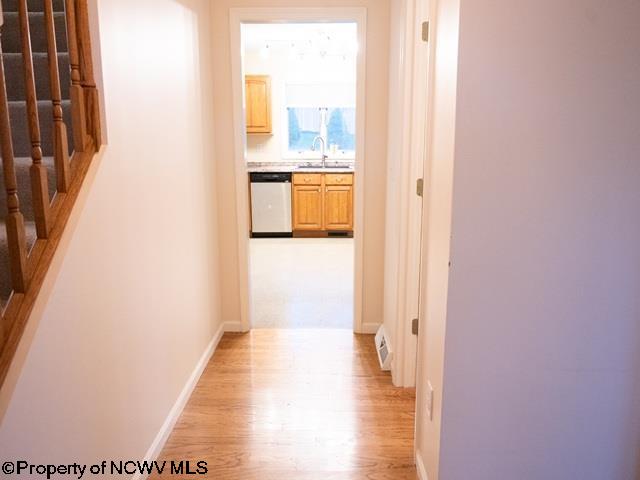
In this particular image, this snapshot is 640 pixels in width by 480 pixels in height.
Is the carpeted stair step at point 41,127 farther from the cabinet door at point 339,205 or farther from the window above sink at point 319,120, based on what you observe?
the window above sink at point 319,120

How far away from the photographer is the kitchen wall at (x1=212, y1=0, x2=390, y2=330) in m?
3.10

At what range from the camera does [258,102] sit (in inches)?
272

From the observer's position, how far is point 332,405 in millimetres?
2529

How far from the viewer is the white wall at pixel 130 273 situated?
4.40ft

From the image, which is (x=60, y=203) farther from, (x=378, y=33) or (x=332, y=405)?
(x=378, y=33)

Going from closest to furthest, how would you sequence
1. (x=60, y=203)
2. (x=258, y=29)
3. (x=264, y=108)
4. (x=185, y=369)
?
(x=60, y=203)
(x=185, y=369)
(x=258, y=29)
(x=264, y=108)

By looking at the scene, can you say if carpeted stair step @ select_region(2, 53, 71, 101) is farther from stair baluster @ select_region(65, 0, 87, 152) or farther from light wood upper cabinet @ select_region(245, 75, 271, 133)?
light wood upper cabinet @ select_region(245, 75, 271, 133)

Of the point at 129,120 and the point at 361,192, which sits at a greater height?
the point at 129,120

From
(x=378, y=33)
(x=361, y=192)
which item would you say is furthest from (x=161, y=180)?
(x=378, y=33)

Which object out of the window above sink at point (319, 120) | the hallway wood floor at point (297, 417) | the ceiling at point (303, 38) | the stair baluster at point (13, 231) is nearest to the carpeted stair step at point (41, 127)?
the stair baluster at point (13, 231)

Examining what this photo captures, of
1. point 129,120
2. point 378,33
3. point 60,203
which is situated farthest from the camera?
point 378,33

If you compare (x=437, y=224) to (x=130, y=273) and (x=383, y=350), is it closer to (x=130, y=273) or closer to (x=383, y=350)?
(x=130, y=273)

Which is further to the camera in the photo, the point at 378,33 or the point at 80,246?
the point at 378,33

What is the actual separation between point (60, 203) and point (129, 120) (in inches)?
22.6
